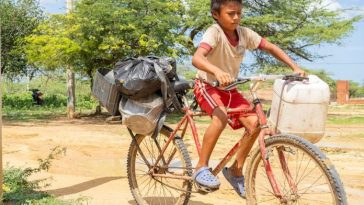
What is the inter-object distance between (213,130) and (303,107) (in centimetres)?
78

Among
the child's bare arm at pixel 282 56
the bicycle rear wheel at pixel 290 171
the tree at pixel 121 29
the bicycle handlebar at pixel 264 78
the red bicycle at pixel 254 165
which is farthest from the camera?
the tree at pixel 121 29

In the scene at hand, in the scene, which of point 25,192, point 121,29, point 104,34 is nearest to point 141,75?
point 25,192

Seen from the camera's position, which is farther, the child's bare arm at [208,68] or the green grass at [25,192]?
the green grass at [25,192]

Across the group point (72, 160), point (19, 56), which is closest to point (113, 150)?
point (72, 160)

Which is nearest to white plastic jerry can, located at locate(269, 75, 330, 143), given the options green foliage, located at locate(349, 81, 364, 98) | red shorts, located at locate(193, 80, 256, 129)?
red shorts, located at locate(193, 80, 256, 129)

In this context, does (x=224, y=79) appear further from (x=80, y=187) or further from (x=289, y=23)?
(x=289, y=23)

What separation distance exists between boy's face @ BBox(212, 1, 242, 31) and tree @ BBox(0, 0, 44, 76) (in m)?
21.7

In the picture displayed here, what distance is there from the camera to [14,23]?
25.4 metres

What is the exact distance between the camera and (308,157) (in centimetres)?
323

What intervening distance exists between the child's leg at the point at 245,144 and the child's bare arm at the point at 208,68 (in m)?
0.48

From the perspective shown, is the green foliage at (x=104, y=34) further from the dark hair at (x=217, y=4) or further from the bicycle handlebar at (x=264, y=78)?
the bicycle handlebar at (x=264, y=78)

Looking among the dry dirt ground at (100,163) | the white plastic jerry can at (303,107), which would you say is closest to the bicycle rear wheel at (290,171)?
the white plastic jerry can at (303,107)

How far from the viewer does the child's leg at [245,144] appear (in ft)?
12.4

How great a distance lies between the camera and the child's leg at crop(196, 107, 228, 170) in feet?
12.4
